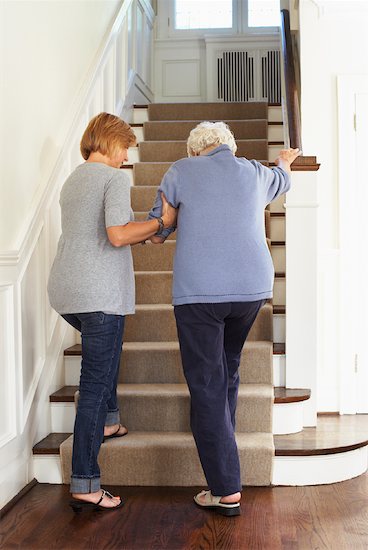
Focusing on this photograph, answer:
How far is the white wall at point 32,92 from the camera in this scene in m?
2.82

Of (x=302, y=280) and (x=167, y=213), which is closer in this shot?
(x=167, y=213)

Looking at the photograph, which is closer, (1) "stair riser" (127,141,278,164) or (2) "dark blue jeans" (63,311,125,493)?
(2) "dark blue jeans" (63,311,125,493)

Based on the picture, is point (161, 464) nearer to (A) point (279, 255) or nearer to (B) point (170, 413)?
(B) point (170, 413)

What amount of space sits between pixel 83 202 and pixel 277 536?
131 cm

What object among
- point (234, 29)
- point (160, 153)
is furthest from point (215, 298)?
point (234, 29)

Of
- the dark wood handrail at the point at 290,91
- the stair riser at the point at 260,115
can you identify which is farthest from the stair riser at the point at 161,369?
the stair riser at the point at 260,115

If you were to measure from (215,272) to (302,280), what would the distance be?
3.06 feet

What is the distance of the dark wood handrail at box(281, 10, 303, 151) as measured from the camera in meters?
3.53

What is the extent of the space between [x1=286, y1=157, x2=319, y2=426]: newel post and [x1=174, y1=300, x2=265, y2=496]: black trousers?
735 mm

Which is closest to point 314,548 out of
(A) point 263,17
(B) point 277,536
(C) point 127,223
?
(B) point 277,536

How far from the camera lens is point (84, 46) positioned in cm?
413

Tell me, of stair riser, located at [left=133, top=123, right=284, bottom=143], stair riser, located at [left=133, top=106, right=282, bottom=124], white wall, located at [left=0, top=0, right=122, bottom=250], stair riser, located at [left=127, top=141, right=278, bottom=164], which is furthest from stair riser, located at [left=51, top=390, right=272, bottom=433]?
stair riser, located at [left=133, top=106, right=282, bottom=124]

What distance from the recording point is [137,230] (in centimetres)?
261

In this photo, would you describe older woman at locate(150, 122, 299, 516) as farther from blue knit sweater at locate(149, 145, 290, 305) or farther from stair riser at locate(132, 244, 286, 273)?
stair riser at locate(132, 244, 286, 273)
